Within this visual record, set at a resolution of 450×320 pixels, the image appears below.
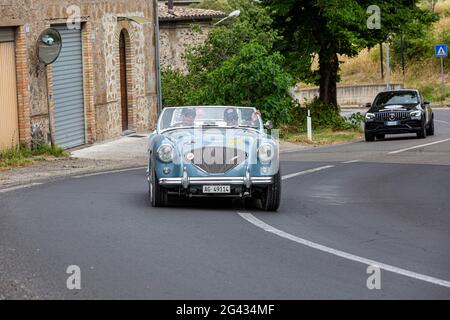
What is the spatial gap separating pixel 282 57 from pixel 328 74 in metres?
7.81

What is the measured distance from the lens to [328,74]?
44000 millimetres

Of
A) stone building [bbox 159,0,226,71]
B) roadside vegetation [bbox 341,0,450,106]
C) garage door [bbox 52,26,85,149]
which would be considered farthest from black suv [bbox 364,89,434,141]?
roadside vegetation [bbox 341,0,450,106]

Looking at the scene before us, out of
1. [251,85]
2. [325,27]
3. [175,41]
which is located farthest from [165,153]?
[175,41]

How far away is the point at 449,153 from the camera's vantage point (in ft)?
94.7

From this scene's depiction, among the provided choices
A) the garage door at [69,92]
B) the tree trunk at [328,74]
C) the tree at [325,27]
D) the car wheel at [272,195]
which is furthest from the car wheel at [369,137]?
the car wheel at [272,195]

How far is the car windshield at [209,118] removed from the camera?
17031mm

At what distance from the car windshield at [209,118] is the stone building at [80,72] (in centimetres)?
1010

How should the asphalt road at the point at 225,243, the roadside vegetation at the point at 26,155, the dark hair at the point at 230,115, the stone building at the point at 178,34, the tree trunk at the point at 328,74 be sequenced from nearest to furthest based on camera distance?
the asphalt road at the point at 225,243
the dark hair at the point at 230,115
the roadside vegetation at the point at 26,155
the tree trunk at the point at 328,74
the stone building at the point at 178,34

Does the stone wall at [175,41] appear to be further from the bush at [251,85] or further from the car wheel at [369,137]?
the car wheel at [369,137]

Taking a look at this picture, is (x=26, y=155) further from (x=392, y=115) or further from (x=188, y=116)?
(x=392, y=115)

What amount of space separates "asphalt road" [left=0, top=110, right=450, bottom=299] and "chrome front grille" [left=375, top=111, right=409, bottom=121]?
50.3 ft

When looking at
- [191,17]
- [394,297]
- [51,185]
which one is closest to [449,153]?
[51,185]

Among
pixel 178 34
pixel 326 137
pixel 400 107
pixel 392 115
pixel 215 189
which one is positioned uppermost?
pixel 178 34
